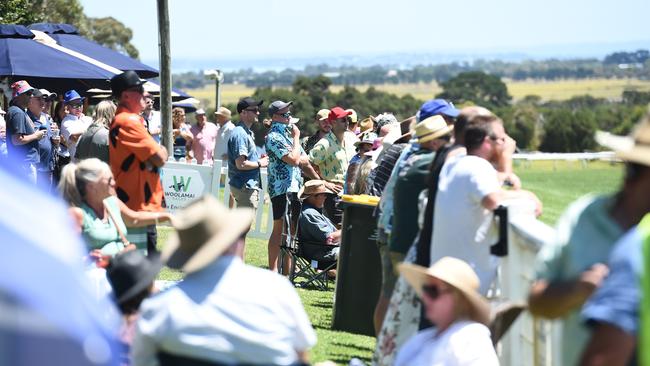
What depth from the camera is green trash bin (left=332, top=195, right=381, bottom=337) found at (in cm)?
984

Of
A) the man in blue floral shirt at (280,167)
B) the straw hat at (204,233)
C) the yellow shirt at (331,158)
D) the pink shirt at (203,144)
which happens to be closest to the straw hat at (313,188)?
the man in blue floral shirt at (280,167)

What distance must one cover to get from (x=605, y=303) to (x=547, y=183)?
38.8m

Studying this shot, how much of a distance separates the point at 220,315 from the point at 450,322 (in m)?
1.36

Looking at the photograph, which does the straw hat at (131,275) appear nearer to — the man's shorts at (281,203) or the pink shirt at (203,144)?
the man's shorts at (281,203)

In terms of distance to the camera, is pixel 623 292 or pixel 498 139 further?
pixel 498 139

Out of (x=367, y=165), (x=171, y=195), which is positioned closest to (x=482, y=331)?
(x=367, y=165)

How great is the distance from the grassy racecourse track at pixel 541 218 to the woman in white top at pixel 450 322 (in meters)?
0.88

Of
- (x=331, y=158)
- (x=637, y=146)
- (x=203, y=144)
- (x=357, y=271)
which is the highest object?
(x=637, y=146)

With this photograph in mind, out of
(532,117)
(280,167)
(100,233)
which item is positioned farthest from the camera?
(532,117)

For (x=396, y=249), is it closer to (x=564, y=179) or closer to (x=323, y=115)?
(x=323, y=115)

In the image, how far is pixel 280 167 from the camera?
12461mm

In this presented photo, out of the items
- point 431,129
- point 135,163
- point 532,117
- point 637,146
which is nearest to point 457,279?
point 431,129

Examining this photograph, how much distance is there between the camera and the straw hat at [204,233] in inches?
188

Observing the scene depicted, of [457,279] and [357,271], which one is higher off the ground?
[457,279]
